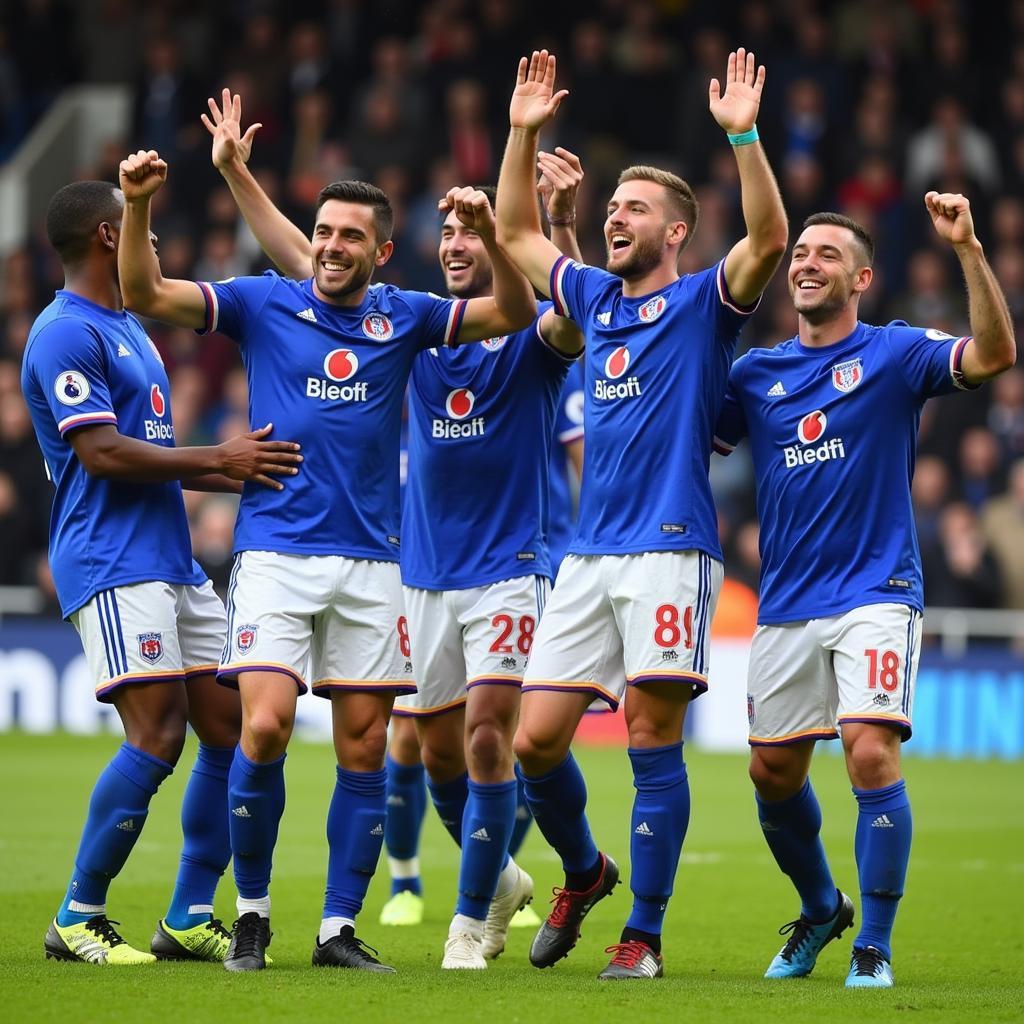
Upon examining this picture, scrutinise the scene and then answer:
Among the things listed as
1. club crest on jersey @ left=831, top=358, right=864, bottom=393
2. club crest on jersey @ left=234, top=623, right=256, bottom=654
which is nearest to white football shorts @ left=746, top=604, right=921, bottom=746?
club crest on jersey @ left=831, top=358, right=864, bottom=393

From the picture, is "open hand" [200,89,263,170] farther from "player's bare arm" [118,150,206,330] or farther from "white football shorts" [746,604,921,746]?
"white football shorts" [746,604,921,746]

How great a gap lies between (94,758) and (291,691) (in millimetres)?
8806

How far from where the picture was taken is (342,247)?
7039 millimetres

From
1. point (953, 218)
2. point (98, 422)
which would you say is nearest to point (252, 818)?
point (98, 422)

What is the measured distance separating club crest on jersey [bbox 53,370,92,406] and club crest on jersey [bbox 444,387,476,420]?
1599 millimetres

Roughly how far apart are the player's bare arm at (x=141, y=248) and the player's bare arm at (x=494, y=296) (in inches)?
43.2

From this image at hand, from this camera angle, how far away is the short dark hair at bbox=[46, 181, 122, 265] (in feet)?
23.5

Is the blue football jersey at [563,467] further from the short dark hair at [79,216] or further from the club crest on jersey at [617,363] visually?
the short dark hair at [79,216]

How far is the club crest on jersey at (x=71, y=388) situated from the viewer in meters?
6.85

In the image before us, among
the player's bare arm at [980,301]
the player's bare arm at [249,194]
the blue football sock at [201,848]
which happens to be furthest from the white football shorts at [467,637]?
the player's bare arm at [980,301]

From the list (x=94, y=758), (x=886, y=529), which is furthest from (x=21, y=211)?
(x=886, y=529)

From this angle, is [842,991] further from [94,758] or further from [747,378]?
[94,758]

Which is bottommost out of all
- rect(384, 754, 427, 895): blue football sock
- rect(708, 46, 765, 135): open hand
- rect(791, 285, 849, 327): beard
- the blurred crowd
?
rect(384, 754, 427, 895): blue football sock

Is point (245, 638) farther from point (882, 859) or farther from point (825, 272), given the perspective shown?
point (825, 272)
